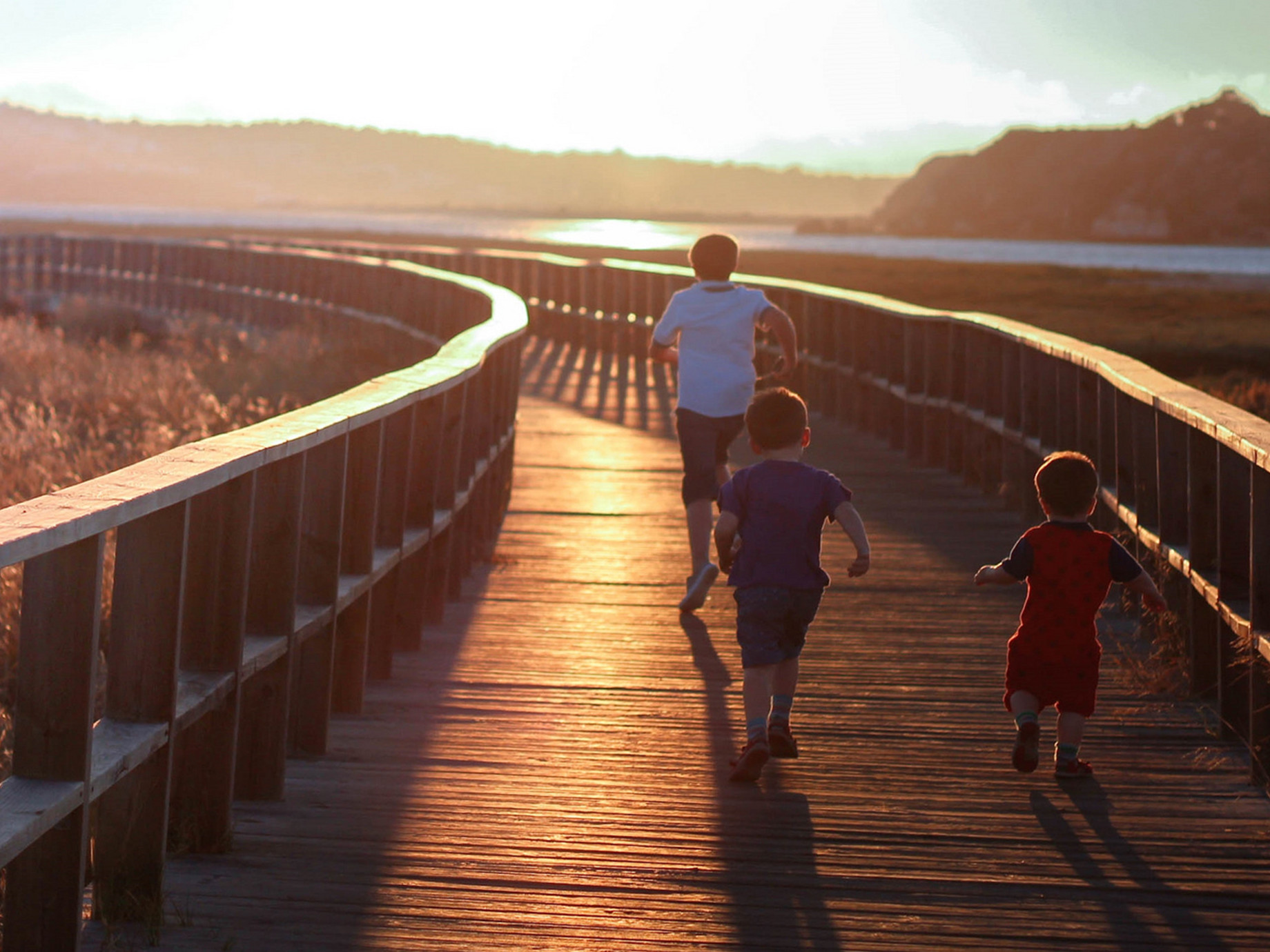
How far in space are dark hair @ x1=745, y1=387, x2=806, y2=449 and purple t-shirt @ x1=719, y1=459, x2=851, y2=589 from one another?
0.27ft

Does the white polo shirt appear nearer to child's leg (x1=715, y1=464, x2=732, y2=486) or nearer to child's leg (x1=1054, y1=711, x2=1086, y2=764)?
child's leg (x1=715, y1=464, x2=732, y2=486)

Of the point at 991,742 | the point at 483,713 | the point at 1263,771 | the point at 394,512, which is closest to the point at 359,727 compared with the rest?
the point at 483,713

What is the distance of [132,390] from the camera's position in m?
19.5

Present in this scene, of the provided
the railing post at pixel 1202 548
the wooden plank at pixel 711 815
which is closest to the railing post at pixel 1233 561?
the wooden plank at pixel 711 815

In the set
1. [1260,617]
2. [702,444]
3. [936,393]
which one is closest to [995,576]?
[1260,617]

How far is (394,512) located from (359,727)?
100cm

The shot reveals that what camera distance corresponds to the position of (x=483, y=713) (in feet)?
20.4

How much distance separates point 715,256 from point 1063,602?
2916 mm

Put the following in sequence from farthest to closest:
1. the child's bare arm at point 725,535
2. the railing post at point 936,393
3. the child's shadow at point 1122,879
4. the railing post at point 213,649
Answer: the railing post at point 936,393
the child's bare arm at point 725,535
the railing post at point 213,649
the child's shadow at point 1122,879

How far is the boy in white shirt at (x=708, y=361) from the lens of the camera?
7.82 meters

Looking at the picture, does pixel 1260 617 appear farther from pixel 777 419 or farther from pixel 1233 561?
pixel 777 419

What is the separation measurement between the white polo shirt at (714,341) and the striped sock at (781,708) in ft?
8.36

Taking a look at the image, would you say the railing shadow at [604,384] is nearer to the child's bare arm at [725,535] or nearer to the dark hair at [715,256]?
the dark hair at [715,256]

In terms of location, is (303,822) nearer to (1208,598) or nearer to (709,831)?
(709,831)
